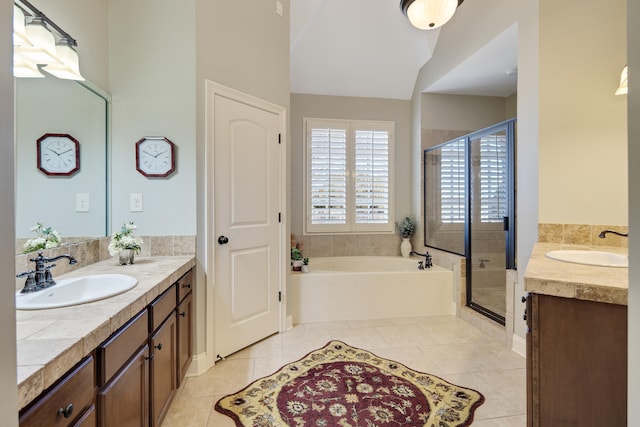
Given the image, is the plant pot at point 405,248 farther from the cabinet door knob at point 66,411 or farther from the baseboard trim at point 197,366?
the cabinet door knob at point 66,411

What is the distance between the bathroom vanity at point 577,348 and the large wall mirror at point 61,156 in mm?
2235

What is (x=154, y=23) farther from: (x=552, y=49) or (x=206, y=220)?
(x=552, y=49)

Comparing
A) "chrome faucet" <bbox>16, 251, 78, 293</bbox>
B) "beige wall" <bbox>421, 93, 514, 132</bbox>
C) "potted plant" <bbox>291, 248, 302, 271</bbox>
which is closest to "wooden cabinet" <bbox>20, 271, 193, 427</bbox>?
"chrome faucet" <bbox>16, 251, 78, 293</bbox>

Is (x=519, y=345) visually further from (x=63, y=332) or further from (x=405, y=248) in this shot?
(x=63, y=332)

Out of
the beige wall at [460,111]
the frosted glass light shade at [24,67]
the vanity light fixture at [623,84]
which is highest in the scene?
the beige wall at [460,111]

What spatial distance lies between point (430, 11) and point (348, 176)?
2.24 m

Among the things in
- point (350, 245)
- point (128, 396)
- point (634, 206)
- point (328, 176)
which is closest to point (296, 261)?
point (350, 245)

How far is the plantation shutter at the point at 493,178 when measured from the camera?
287 centimetres

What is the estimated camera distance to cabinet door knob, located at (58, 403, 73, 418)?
0.80 meters

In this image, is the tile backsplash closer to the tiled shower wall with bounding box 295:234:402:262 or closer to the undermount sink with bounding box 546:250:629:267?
the undermount sink with bounding box 546:250:629:267

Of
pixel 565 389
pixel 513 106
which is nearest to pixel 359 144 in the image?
pixel 513 106

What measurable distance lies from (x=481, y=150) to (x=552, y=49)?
3.72ft

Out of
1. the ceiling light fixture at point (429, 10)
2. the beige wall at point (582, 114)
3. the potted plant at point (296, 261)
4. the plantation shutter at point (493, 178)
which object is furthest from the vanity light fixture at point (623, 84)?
the potted plant at point (296, 261)

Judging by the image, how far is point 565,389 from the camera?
112cm
